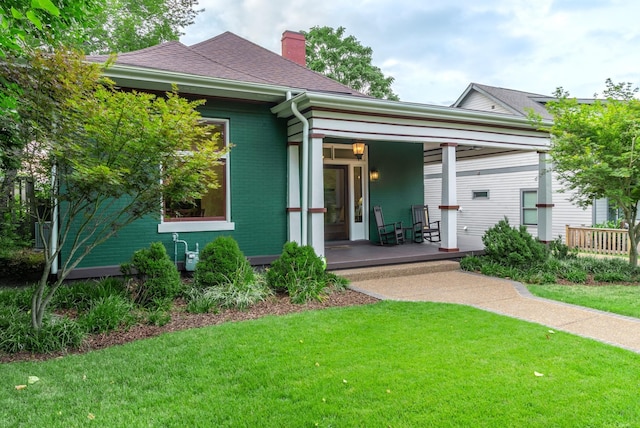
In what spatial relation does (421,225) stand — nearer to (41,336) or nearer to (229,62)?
(229,62)

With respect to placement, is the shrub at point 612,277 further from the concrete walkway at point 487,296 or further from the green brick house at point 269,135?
the green brick house at point 269,135

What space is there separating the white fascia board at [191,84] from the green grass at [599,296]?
193 inches

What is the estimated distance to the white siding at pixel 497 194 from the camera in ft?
42.5

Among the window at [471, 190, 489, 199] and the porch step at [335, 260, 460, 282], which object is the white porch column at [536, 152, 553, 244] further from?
the window at [471, 190, 489, 199]

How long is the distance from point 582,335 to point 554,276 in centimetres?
303

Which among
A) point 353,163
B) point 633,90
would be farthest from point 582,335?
point 353,163

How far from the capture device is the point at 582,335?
12.2ft

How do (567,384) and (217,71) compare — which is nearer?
(567,384)

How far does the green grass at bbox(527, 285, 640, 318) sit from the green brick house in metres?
2.27

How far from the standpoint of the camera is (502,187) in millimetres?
14125

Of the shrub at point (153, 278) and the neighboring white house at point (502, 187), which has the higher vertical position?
the neighboring white house at point (502, 187)

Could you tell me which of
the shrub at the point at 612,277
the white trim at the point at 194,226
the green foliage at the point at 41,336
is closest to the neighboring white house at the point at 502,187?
the shrub at the point at 612,277

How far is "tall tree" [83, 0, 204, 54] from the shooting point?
14703mm

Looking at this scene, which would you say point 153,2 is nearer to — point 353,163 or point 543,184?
point 353,163
